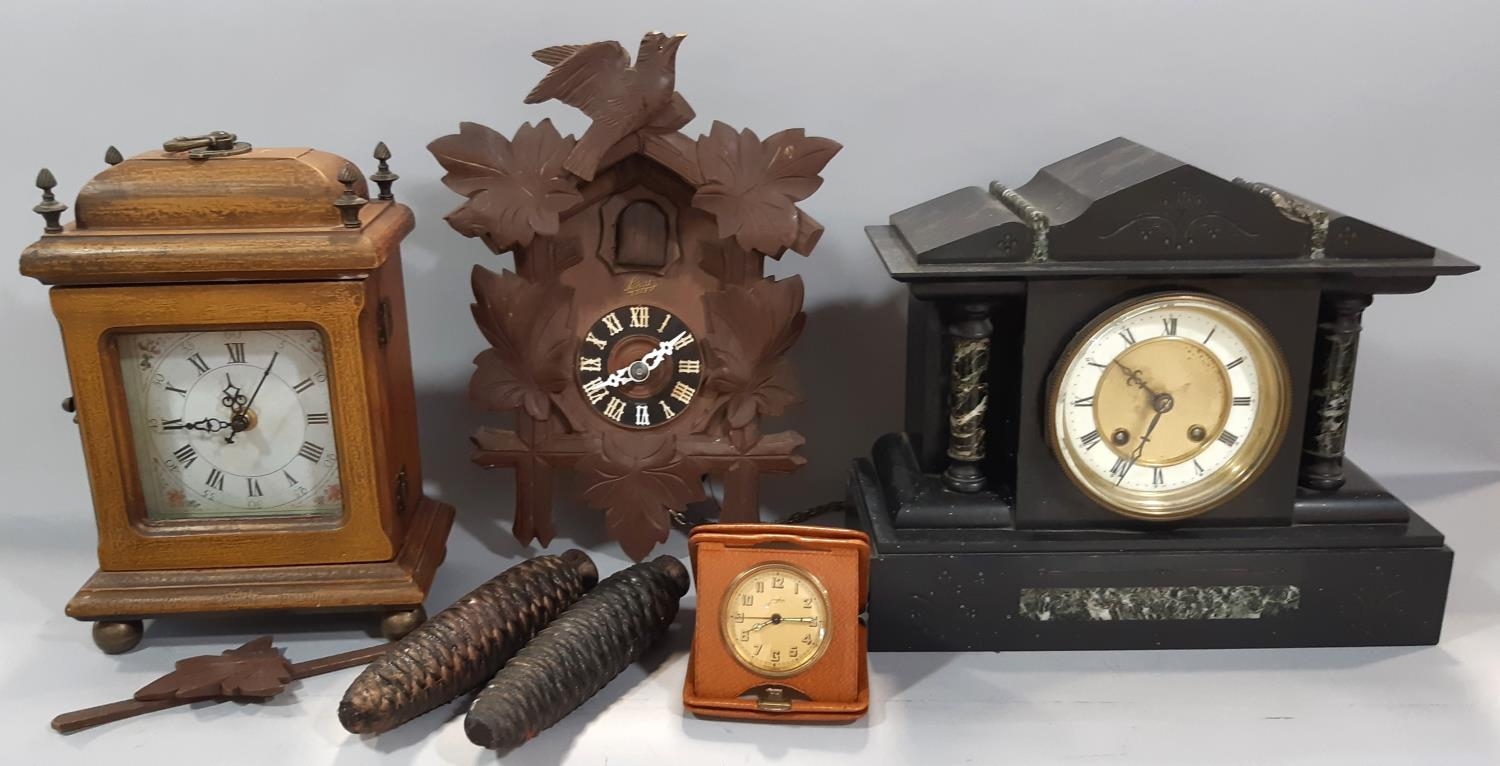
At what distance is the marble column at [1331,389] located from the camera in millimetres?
1475

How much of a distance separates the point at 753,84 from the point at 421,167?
49 cm

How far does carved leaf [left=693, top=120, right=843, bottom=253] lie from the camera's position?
154 cm

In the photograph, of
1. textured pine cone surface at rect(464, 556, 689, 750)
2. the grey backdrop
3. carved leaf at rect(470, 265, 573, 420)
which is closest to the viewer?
textured pine cone surface at rect(464, 556, 689, 750)

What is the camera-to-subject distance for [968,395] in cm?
150

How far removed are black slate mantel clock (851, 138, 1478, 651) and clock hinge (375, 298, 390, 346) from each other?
0.62 m

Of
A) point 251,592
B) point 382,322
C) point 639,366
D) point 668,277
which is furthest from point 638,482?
point 251,592

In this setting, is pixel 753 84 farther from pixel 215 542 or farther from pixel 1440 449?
pixel 1440 449

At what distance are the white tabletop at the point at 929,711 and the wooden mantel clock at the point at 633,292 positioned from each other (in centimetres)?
23

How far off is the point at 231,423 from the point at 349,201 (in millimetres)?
317

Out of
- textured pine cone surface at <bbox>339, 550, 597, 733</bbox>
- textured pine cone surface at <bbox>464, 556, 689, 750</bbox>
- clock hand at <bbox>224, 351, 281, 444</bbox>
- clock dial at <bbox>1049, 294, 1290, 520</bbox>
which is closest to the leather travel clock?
textured pine cone surface at <bbox>464, 556, 689, 750</bbox>

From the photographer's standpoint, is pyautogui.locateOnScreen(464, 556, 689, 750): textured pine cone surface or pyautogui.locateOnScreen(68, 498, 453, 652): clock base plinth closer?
pyautogui.locateOnScreen(464, 556, 689, 750): textured pine cone surface

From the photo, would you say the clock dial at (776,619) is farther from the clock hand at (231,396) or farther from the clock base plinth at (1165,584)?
the clock hand at (231,396)

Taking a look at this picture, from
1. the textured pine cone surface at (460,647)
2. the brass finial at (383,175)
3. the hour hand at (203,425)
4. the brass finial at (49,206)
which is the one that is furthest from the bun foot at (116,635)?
the brass finial at (383,175)

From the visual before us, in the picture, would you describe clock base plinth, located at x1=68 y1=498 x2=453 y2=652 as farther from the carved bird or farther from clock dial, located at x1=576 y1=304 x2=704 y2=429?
the carved bird
